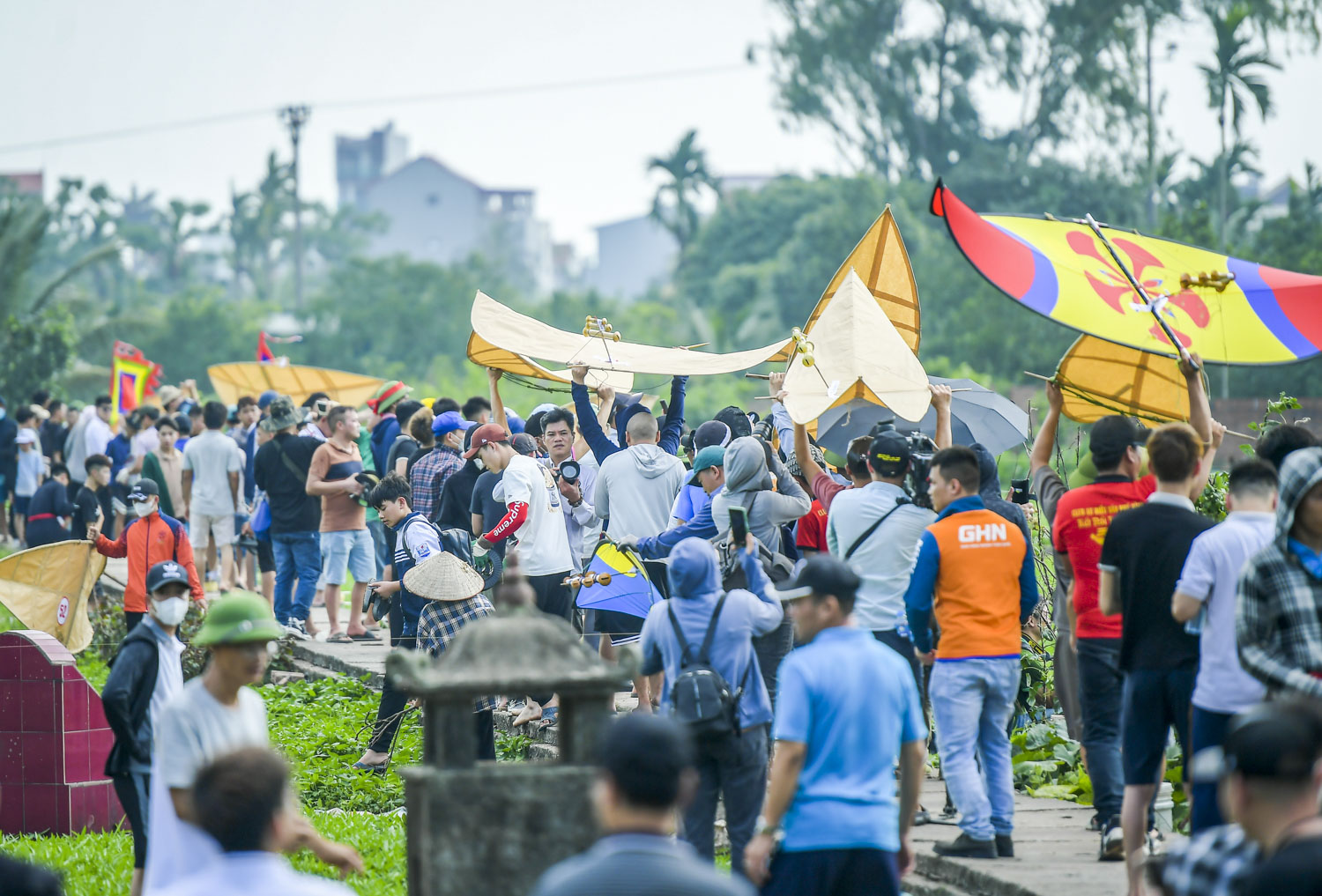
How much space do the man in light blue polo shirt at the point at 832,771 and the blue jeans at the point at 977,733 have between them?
5.55 feet

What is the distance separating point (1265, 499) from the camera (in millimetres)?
4984

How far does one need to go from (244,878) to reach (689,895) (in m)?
1.04

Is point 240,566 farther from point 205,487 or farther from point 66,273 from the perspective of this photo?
point 66,273

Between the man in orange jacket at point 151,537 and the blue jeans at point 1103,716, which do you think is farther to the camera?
the man in orange jacket at point 151,537

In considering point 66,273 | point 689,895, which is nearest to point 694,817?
point 689,895

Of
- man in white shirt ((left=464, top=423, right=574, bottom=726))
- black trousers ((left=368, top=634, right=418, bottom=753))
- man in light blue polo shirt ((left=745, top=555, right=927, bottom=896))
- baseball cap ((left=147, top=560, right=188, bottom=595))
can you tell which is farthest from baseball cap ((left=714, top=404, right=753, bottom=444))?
man in light blue polo shirt ((left=745, top=555, right=927, bottom=896))

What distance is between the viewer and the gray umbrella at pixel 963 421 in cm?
906

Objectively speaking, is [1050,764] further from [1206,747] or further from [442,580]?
[442,580]

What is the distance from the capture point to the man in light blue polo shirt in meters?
4.31

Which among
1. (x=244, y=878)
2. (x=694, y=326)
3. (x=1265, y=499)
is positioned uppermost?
(x=694, y=326)

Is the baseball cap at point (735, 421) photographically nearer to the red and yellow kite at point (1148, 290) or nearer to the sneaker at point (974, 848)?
the red and yellow kite at point (1148, 290)

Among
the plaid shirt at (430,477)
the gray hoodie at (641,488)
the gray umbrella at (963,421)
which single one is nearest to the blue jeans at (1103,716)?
the gray umbrella at (963,421)

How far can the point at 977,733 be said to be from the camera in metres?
6.15

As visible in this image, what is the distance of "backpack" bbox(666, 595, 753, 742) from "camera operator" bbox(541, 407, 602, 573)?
352 cm
